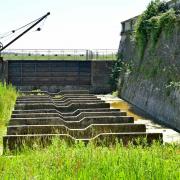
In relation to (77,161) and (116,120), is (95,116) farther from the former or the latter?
(77,161)

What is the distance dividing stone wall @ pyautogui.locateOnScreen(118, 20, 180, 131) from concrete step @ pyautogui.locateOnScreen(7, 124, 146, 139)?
3988mm

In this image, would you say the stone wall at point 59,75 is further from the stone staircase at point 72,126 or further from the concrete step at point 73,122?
the concrete step at point 73,122

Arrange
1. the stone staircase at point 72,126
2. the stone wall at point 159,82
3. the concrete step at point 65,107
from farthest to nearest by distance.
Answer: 1. the concrete step at point 65,107
2. the stone wall at point 159,82
3. the stone staircase at point 72,126

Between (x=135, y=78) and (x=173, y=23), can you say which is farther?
(x=135, y=78)

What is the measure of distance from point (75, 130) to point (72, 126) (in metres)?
1.66

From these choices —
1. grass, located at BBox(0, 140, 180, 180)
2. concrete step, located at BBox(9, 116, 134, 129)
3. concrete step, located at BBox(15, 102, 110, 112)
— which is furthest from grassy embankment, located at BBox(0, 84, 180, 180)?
concrete step, located at BBox(15, 102, 110, 112)

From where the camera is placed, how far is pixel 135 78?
88.3 ft

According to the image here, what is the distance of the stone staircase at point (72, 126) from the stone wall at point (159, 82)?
2628 millimetres

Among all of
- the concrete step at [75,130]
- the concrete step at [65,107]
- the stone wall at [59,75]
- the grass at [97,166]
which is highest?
the stone wall at [59,75]

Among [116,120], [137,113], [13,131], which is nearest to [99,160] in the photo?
[13,131]

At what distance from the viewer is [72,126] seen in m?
14.5

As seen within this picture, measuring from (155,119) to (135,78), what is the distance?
743cm

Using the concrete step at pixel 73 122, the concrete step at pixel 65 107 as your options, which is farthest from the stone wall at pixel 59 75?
the concrete step at pixel 73 122

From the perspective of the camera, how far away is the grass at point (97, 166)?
5.94 metres
